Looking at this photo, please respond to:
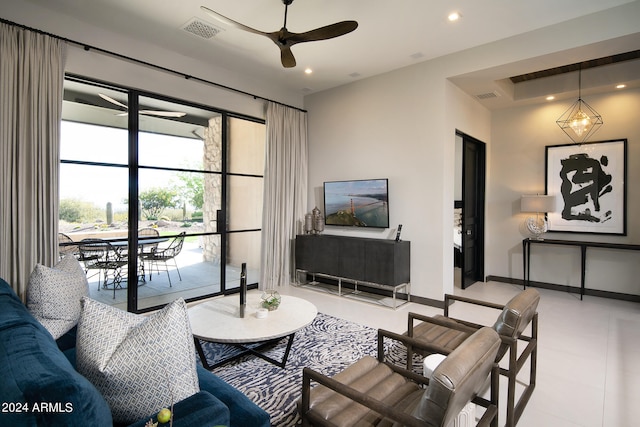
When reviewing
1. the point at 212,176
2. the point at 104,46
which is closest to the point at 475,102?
the point at 212,176

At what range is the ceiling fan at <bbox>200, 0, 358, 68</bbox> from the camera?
262cm

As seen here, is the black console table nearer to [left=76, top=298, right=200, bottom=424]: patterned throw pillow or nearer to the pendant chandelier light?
the pendant chandelier light

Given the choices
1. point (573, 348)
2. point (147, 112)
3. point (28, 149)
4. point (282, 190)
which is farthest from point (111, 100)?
point (573, 348)

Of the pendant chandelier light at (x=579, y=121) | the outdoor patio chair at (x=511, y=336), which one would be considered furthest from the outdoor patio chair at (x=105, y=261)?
the pendant chandelier light at (x=579, y=121)

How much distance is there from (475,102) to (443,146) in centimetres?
155

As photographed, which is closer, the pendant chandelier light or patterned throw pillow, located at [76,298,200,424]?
patterned throw pillow, located at [76,298,200,424]

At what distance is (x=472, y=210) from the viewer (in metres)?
5.66

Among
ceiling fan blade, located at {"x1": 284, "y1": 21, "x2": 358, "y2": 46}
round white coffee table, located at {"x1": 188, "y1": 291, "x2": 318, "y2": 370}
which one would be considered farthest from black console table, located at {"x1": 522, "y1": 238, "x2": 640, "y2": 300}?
ceiling fan blade, located at {"x1": 284, "y1": 21, "x2": 358, "y2": 46}

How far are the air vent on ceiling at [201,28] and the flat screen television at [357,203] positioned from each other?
8.79 ft

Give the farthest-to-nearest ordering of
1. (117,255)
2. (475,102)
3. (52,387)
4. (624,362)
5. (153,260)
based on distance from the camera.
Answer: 1. (475,102)
2. (153,260)
3. (117,255)
4. (624,362)
5. (52,387)

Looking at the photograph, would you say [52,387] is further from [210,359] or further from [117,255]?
[117,255]

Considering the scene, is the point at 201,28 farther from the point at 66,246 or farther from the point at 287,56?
the point at 66,246

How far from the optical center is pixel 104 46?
11.8 ft

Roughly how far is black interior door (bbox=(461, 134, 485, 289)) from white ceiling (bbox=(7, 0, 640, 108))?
1392 mm
